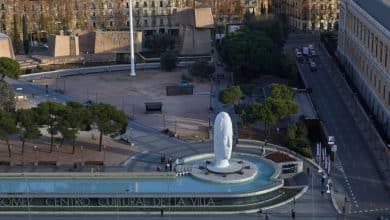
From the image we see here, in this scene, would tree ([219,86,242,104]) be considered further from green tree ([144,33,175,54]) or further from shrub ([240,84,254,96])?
green tree ([144,33,175,54])

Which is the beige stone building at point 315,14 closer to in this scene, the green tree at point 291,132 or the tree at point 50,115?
the green tree at point 291,132

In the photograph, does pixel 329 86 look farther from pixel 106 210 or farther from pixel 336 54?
pixel 106 210

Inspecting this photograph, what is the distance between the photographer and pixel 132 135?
70.7m

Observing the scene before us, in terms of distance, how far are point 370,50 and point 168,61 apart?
30.8m

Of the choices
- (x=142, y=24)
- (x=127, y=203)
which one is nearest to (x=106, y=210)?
(x=127, y=203)

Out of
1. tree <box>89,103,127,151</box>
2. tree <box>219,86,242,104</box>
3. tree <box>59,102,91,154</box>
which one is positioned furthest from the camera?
tree <box>219,86,242,104</box>

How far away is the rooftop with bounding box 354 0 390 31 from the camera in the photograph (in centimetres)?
7294

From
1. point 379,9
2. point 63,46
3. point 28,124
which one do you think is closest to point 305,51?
point 379,9

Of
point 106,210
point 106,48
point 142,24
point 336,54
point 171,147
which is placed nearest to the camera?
point 106,210

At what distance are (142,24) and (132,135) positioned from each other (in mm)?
60509

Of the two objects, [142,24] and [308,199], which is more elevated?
[142,24]

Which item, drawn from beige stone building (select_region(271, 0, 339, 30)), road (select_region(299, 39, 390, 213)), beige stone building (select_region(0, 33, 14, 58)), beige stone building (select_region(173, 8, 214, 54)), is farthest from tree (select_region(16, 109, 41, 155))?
beige stone building (select_region(271, 0, 339, 30))

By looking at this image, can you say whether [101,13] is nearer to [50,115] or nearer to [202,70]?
[202,70]

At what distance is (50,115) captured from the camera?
63844 mm
